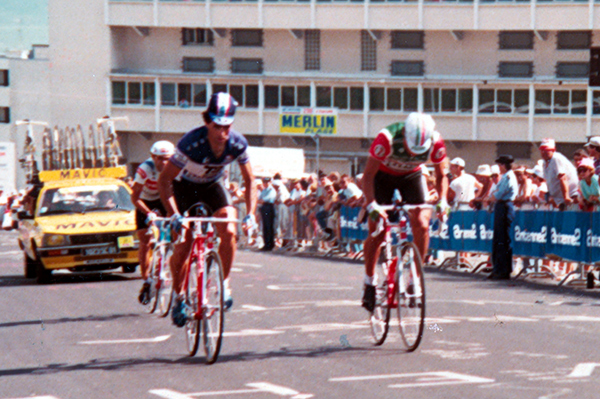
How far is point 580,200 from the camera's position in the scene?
1617 centimetres

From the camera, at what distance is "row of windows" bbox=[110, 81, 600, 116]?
2603 inches

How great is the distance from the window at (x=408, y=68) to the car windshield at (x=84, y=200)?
49.6 m

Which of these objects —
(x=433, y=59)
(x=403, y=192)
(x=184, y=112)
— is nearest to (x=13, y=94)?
(x=184, y=112)

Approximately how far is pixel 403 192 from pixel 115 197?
10.1 metres

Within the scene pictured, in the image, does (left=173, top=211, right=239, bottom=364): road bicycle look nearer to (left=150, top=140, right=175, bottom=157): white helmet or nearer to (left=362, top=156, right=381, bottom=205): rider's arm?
(left=362, top=156, right=381, bottom=205): rider's arm

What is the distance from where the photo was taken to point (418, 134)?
30.5 feet

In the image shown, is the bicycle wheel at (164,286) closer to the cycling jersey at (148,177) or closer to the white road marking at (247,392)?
the cycling jersey at (148,177)

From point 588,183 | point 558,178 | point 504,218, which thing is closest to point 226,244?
point 588,183

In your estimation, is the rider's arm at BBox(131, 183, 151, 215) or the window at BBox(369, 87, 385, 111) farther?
the window at BBox(369, 87, 385, 111)

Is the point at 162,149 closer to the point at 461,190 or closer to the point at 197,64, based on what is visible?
the point at 461,190

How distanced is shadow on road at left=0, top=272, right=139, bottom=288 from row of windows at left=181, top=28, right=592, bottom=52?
49157 millimetres

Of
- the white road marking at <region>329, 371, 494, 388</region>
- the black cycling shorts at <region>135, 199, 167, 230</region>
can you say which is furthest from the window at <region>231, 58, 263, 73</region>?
the white road marking at <region>329, 371, 494, 388</region>

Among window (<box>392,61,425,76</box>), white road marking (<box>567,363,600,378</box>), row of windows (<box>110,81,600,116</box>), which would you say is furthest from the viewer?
window (<box>392,61,425,76</box>)

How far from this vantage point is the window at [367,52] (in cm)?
6794
